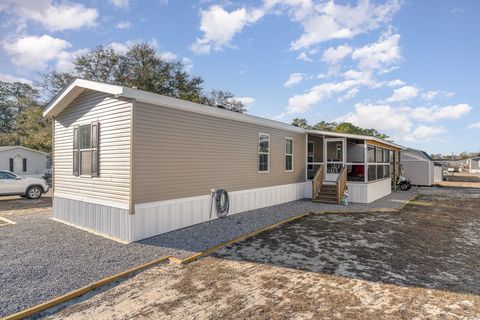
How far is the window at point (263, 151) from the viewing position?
1002cm

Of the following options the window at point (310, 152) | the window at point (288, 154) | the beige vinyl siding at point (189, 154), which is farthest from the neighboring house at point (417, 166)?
the beige vinyl siding at point (189, 154)

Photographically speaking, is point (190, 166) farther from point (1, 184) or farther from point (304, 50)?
point (1, 184)

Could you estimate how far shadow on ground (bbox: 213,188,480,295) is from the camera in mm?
4293

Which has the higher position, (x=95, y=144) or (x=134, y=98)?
(x=134, y=98)

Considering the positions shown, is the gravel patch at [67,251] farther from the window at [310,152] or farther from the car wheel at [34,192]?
the window at [310,152]

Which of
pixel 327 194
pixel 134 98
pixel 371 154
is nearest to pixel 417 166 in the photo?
pixel 371 154

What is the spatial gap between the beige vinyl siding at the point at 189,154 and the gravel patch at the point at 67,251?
3.84ft

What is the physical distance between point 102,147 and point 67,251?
2622 millimetres

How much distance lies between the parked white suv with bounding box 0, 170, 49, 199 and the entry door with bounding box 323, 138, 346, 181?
13985 mm

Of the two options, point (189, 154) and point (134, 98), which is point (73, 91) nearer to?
point (134, 98)

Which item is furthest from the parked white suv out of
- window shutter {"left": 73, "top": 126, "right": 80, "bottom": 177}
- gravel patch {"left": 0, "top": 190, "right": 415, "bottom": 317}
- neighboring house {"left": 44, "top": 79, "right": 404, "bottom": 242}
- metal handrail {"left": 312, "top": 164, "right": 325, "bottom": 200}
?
metal handrail {"left": 312, "top": 164, "right": 325, "bottom": 200}

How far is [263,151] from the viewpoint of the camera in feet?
33.5

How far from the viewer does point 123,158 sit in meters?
6.02

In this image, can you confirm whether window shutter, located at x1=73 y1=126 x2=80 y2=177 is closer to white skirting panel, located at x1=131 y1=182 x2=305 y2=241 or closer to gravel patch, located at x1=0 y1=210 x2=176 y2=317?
gravel patch, located at x1=0 y1=210 x2=176 y2=317
